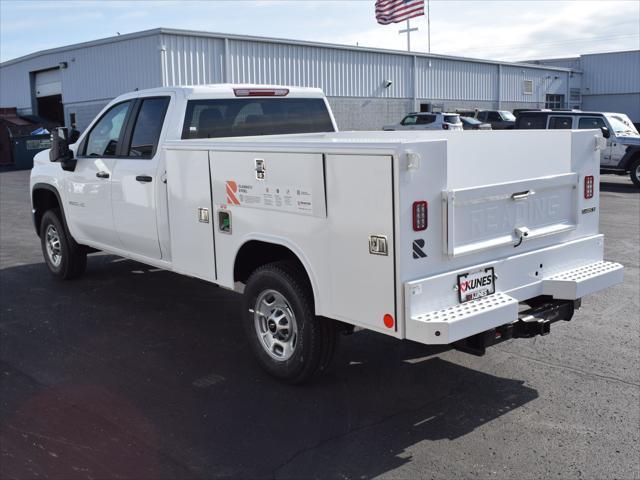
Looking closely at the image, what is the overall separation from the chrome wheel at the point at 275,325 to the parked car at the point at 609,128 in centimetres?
1590

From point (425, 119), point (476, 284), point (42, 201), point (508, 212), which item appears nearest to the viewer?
point (476, 284)

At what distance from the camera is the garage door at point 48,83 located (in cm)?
3550

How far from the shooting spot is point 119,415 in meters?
4.78

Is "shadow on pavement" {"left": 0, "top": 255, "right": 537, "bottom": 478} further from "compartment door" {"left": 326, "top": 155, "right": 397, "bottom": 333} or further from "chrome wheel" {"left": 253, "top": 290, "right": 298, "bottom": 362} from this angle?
"compartment door" {"left": 326, "top": 155, "right": 397, "bottom": 333}

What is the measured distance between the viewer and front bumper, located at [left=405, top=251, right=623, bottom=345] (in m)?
4.11

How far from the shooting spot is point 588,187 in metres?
5.49

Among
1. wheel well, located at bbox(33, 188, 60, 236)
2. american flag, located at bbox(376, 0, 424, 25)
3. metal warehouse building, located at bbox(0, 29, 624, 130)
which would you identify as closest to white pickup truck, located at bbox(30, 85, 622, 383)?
wheel well, located at bbox(33, 188, 60, 236)

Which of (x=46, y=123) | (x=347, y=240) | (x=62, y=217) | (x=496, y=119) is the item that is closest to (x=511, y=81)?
(x=496, y=119)

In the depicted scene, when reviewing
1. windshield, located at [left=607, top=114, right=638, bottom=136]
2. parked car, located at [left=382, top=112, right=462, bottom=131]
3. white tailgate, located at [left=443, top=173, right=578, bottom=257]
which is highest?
parked car, located at [left=382, top=112, right=462, bottom=131]

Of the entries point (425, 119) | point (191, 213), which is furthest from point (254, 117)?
point (425, 119)

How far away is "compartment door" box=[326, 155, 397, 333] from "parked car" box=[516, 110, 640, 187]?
53.5ft

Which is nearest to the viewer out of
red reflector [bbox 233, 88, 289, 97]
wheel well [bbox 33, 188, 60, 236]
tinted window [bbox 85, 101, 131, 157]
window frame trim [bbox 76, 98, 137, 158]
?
red reflector [bbox 233, 88, 289, 97]

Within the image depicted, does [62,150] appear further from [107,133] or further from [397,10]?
[397,10]

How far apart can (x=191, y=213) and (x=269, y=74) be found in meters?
25.6
